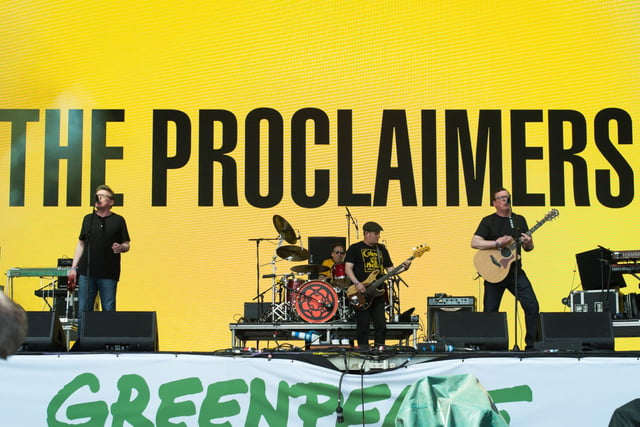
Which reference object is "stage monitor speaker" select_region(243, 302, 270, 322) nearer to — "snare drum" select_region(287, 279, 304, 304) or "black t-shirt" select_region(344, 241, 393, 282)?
"snare drum" select_region(287, 279, 304, 304)

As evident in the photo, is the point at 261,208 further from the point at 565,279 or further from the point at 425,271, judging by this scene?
the point at 565,279

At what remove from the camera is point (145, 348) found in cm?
693

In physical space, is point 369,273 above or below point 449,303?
above

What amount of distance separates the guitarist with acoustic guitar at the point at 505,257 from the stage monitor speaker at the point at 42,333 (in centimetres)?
401

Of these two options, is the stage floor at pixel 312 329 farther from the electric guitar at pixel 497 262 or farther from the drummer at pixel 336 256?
the electric guitar at pixel 497 262

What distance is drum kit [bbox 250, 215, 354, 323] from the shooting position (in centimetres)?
991

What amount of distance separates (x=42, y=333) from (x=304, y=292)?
149 inches

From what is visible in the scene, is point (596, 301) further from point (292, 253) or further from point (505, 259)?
point (292, 253)

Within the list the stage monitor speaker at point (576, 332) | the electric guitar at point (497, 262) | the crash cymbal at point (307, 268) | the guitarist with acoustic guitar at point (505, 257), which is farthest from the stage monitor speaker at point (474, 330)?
the crash cymbal at point (307, 268)

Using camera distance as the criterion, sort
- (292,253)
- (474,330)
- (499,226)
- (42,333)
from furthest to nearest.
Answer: (292,253) < (499,226) < (474,330) < (42,333)

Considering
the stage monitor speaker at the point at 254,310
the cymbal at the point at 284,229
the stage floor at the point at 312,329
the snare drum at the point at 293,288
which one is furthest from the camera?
the stage monitor speaker at the point at 254,310

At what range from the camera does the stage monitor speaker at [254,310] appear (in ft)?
34.0

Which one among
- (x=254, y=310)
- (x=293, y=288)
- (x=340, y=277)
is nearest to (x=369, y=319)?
(x=340, y=277)

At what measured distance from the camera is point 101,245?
8461mm
